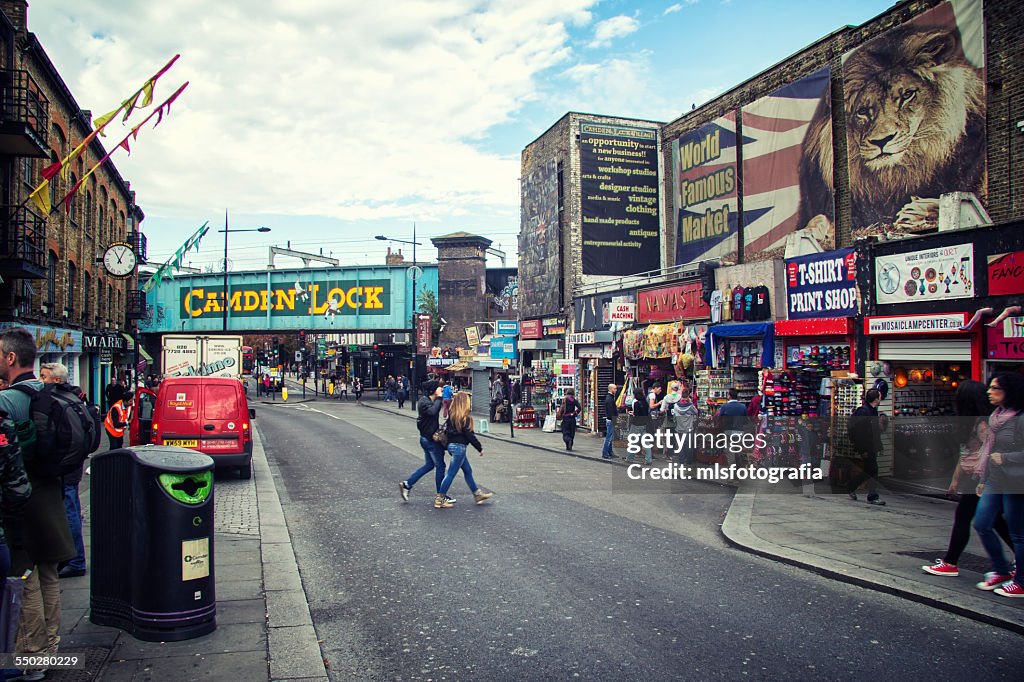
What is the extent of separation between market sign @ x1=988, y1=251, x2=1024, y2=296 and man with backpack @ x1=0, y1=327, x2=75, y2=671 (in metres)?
12.0

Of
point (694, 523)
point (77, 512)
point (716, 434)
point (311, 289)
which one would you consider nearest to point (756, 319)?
point (716, 434)

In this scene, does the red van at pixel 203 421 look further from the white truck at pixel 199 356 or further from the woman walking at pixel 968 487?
the white truck at pixel 199 356

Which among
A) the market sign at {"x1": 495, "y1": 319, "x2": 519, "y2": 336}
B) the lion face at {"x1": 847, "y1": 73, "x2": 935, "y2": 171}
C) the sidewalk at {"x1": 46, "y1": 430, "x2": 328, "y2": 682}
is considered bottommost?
the sidewalk at {"x1": 46, "y1": 430, "x2": 328, "y2": 682}

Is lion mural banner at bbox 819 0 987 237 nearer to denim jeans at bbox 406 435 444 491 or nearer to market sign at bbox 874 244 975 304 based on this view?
market sign at bbox 874 244 975 304

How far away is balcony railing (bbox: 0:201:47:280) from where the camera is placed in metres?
18.1

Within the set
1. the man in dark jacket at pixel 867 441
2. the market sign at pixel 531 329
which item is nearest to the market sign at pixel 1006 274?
the man in dark jacket at pixel 867 441

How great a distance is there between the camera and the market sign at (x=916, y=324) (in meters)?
11.8

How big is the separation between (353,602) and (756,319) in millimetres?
12788

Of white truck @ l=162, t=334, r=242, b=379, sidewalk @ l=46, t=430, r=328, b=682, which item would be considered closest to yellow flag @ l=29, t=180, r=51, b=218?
white truck @ l=162, t=334, r=242, b=379

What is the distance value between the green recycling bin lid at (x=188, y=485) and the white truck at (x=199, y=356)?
21.0 m

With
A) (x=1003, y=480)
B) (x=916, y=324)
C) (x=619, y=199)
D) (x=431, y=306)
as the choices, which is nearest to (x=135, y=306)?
(x=431, y=306)

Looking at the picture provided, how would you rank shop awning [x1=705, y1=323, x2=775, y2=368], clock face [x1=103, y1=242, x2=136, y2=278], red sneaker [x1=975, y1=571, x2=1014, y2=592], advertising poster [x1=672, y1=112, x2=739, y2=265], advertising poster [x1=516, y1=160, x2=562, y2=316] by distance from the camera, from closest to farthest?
red sneaker [x1=975, y1=571, x2=1014, y2=592] → shop awning [x1=705, y1=323, x2=775, y2=368] → advertising poster [x1=672, y1=112, x2=739, y2=265] → clock face [x1=103, y1=242, x2=136, y2=278] → advertising poster [x1=516, y1=160, x2=562, y2=316]

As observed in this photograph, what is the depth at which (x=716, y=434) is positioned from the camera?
1445 centimetres

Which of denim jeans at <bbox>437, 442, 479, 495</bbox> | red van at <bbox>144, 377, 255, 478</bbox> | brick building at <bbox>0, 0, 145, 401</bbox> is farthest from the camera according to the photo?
brick building at <bbox>0, 0, 145, 401</bbox>
